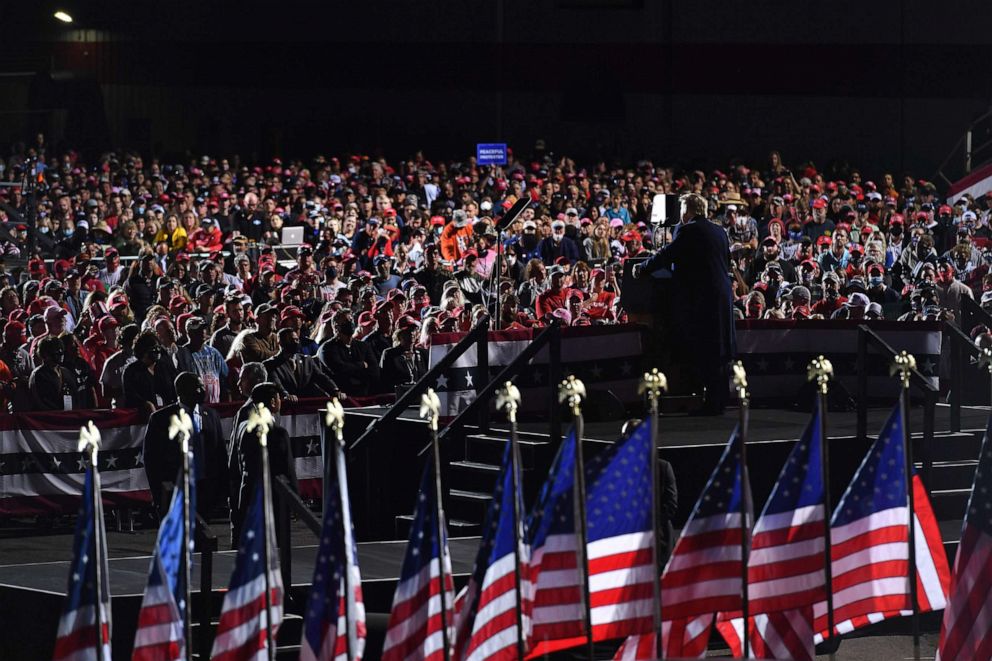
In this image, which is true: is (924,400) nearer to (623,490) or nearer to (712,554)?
(712,554)

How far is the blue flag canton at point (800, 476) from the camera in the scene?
8742 mm

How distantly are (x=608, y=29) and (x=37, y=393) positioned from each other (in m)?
27.8

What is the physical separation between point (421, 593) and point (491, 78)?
35209 mm

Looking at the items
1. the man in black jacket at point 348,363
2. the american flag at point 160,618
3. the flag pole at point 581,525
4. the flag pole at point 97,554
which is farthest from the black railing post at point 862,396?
the flag pole at point 97,554

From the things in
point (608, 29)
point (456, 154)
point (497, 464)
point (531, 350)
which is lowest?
point (497, 464)

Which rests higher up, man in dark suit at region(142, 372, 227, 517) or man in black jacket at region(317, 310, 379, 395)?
man in black jacket at region(317, 310, 379, 395)

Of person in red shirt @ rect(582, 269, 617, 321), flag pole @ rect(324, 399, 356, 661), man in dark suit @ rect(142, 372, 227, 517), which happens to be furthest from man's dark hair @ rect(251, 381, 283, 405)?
person in red shirt @ rect(582, 269, 617, 321)

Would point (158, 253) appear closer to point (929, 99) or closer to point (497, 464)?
point (497, 464)

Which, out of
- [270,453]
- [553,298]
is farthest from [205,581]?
[553,298]

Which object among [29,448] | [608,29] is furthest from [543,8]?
[29,448]

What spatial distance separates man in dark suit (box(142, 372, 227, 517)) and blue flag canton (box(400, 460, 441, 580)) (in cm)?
478

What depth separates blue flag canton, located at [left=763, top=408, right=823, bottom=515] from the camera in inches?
344

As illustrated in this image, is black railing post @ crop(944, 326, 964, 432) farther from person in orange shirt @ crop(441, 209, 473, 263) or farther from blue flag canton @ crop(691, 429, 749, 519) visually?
person in orange shirt @ crop(441, 209, 473, 263)

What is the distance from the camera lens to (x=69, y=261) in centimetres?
2409
